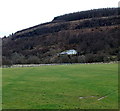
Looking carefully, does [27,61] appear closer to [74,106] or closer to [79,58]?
[79,58]

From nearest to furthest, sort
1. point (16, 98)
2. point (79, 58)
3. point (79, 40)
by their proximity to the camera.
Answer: point (16, 98), point (79, 58), point (79, 40)

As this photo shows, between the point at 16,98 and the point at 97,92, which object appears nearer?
the point at 16,98

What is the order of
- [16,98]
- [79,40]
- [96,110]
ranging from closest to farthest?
1. [96,110]
2. [16,98]
3. [79,40]

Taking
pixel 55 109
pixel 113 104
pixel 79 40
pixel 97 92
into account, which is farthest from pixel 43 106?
pixel 79 40

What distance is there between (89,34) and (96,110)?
6453 inches

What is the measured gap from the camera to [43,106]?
19.0m

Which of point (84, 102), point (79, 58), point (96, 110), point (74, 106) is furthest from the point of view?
point (79, 58)

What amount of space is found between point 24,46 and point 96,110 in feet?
569

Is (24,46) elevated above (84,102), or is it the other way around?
(24,46)

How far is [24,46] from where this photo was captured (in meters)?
188

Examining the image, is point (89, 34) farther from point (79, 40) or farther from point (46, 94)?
point (46, 94)

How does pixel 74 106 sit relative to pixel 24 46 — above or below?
below

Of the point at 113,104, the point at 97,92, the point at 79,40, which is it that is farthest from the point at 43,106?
the point at 79,40

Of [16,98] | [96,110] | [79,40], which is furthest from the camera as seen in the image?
[79,40]
